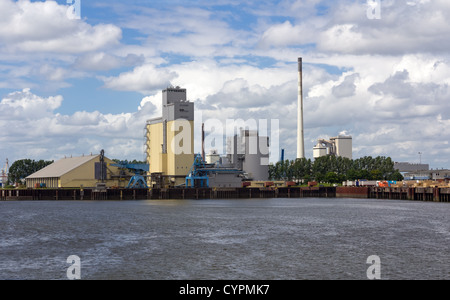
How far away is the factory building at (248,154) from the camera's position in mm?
191125

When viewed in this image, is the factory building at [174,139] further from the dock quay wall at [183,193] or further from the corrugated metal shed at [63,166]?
the corrugated metal shed at [63,166]

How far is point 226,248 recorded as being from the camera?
44.8 meters

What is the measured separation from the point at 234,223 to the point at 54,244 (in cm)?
2400

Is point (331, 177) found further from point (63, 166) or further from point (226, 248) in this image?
point (226, 248)

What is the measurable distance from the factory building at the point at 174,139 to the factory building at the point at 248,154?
36591 mm

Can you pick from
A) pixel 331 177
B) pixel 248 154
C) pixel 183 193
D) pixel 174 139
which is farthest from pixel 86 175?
pixel 331 177

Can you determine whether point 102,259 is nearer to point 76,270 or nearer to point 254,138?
point 76,270

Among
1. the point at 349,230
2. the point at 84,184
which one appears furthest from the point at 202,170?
the point at 349,230

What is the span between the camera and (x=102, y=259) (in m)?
39.9

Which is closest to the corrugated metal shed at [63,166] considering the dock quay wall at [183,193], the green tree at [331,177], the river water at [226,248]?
the dock quay wall at [183,193]

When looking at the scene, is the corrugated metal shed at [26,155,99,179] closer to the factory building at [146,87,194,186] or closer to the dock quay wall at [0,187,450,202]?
the dock quay wall at [0,187,450,202]

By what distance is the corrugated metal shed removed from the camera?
526 feet

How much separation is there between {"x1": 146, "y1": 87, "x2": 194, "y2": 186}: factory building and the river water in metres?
83.6

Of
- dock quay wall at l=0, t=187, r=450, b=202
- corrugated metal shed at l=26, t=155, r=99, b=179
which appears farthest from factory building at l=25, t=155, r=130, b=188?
dock quay wall at l=0, t=187, r=450, b=202
